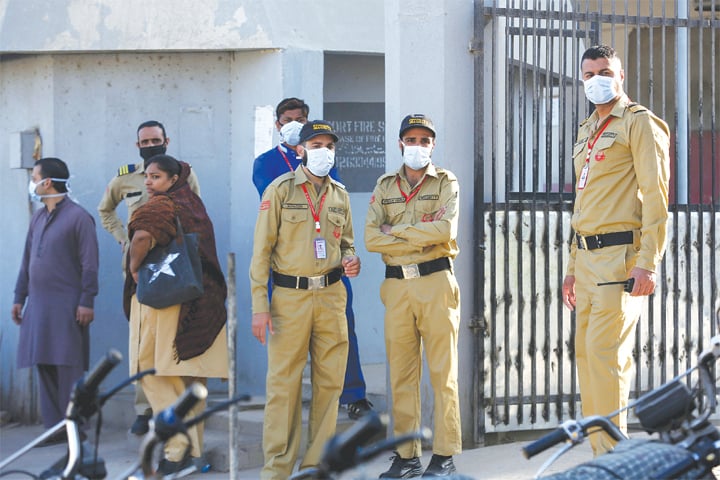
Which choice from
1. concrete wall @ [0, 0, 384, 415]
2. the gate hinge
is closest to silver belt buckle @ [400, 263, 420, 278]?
the gate hinge

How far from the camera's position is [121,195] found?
26.2 ft

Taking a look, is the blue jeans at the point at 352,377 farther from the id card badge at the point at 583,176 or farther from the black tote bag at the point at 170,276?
the id card badge at the point at 583,176

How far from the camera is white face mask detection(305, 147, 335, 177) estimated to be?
6.28 m

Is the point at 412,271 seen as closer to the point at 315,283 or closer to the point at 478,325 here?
the point at 315,283

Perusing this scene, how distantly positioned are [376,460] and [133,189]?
9.04 feet

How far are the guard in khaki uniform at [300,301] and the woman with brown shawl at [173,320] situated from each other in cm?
67

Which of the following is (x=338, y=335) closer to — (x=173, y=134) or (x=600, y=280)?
(x=600, y=280)

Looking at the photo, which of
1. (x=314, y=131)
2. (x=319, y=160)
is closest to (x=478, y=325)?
(x=319, y=160)

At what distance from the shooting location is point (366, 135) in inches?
348

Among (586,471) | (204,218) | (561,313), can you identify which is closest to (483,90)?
(561,313)

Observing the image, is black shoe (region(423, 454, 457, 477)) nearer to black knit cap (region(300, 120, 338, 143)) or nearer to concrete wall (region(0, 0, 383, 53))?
black knit cap (region(300, 120, 338, 143))

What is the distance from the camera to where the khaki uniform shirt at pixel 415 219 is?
6.07 meters

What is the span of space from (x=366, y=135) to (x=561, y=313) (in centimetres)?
258

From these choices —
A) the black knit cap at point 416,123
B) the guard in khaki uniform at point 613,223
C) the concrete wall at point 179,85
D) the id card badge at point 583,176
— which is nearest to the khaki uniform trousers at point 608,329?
the guard in khaki uniform at point 613,223
